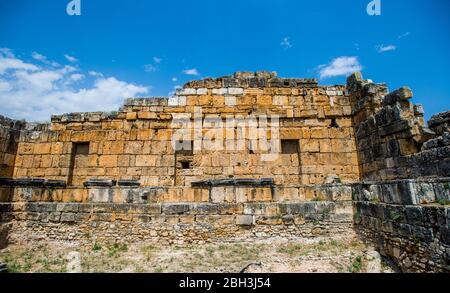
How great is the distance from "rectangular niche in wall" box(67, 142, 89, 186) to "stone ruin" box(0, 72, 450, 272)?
0.05 m

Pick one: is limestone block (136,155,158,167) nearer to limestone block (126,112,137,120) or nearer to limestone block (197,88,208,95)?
limestone block (126,112,137,120)

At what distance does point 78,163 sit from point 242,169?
23.6 feet

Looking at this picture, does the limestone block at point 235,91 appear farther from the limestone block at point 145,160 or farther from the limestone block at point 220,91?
the limestone block at point 145,160

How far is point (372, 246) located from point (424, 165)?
115 inches

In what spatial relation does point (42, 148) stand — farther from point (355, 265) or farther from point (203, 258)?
point (355, 265)

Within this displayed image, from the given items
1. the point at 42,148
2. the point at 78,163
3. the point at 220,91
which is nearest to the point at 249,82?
the point at 220,91

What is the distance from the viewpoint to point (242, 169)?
36.1 ft

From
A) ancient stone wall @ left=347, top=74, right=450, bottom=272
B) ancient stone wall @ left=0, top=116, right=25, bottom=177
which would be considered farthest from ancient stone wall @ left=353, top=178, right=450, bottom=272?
ancient stone wall @ left=0, top=116, right=25, bottom=177

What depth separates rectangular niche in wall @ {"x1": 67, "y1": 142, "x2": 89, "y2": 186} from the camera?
11375 mm

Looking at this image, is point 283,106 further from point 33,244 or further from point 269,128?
point 33,244

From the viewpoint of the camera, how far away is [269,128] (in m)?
11.4

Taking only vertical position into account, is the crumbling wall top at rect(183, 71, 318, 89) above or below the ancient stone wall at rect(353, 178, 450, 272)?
above

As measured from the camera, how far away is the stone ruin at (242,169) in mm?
6934
